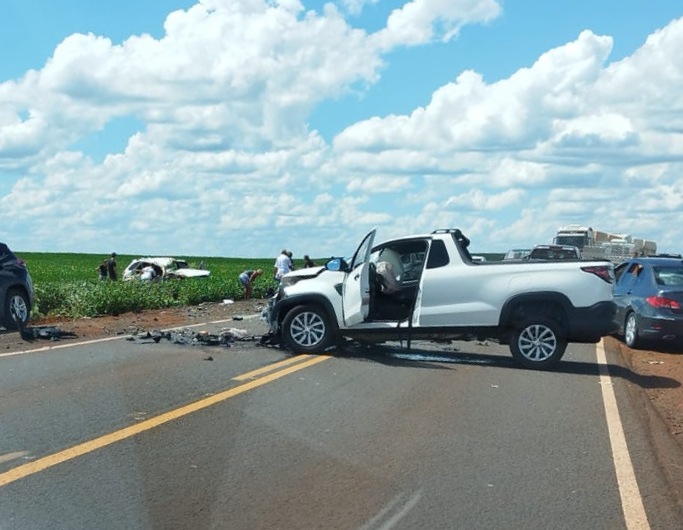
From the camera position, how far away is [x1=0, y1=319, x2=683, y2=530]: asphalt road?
5.86 metres

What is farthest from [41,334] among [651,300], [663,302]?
[663,302]

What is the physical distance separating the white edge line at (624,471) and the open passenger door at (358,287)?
3.57 meters

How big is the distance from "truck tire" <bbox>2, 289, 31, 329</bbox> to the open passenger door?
726cm

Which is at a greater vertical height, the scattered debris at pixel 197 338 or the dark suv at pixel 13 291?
the dark suv at pixel 13 291

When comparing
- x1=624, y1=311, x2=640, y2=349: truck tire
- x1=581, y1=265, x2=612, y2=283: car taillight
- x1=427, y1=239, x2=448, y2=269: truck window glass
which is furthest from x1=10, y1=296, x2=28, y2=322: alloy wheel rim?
x1=624, y1=311, x2=640, y2=349: truck tire

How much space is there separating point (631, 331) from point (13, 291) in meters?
11.5

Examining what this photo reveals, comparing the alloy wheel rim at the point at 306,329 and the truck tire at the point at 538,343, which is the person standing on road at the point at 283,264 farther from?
the truck tire at the point at 538,343

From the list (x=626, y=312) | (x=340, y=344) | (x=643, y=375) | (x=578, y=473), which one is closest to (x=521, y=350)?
(x=643, y=375)

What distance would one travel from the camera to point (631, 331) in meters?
16.9

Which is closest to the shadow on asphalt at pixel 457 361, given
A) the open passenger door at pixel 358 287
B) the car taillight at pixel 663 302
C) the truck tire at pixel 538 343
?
the truck tire at pixel 538 343

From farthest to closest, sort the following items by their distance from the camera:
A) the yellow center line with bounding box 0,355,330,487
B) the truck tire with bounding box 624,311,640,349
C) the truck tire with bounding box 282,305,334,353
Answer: the truck tire with bounding box 624,311,640,349 → the truck tire with bounding box 282,305,334,353 → the yellow center line with bounding box 0,355,330,487

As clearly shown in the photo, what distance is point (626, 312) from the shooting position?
17109 mm

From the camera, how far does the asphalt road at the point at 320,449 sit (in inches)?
231

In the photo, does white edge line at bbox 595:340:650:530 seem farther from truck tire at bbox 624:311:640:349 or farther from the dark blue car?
truck tire at bbox 624:311:640:349
